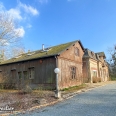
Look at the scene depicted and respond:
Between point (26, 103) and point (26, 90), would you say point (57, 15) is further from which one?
point (26, 103)

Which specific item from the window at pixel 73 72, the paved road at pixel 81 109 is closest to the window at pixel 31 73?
the window at pixel 73 72

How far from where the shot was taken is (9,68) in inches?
793

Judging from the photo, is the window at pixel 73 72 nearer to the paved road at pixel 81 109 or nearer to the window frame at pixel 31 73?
the window frame at pixel 31 73

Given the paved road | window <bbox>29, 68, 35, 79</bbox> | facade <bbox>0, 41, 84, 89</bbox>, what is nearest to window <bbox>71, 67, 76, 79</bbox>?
facade <bbox>0, 41, 84, 89</bbox>

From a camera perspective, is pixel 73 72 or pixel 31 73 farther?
pixel 73 72

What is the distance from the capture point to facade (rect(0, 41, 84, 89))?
15.2 m

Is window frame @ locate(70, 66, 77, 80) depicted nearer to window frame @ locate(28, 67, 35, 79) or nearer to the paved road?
window frame @ locate(28, 67, 35, 79)

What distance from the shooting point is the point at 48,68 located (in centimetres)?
1544

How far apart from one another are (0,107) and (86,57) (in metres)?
20.1

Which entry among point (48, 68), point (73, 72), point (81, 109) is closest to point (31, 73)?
point (48, 68)

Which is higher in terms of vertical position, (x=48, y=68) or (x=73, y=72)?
(x=48, y=68)

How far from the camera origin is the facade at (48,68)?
15.2 m

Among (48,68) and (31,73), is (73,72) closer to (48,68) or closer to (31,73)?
(48,68)

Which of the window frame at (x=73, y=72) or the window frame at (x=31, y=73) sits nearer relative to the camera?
the window frame at (x=31, y=73)
